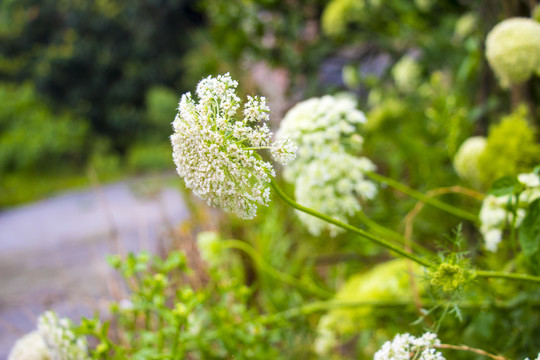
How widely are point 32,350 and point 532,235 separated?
22.6 inches

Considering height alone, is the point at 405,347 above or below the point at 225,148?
below

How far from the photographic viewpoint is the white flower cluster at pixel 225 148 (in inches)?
12.6

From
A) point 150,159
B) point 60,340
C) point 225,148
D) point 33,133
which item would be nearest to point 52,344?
point 60,340

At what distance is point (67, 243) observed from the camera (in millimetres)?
3082

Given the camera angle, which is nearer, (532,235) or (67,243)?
(532,235)

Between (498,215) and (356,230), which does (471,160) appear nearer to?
(498,215)

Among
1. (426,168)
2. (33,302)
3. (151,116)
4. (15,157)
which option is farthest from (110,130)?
(426,168)

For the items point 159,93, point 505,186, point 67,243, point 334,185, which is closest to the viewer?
point 505,186

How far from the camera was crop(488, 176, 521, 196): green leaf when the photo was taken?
421 mm

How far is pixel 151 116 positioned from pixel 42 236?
354 cm

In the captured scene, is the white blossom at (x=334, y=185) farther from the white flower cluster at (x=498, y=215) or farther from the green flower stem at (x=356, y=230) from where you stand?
the green flower stem at (x=356, y=230)

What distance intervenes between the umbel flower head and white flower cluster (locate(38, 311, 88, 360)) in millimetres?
628

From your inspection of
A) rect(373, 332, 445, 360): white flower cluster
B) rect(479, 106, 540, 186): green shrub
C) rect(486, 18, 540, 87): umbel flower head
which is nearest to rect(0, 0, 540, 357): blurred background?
rect(479, 106, 540, 186): green shrub

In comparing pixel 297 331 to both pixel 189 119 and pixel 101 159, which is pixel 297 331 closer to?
pixel 189 119
